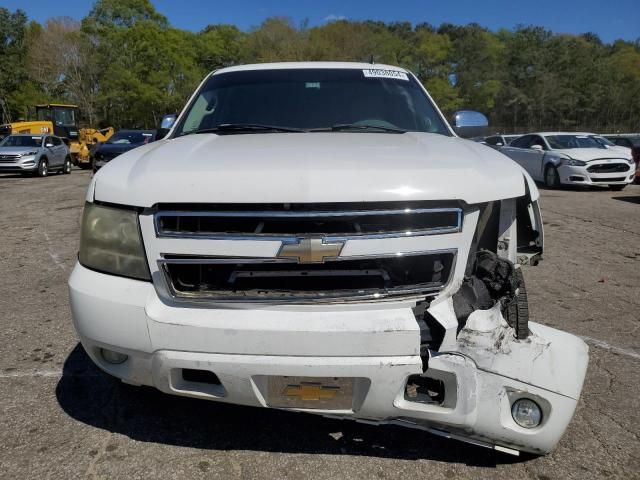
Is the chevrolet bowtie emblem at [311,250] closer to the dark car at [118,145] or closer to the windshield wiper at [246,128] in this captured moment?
the windshield wiper at [246,128]

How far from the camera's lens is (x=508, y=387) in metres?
1.99

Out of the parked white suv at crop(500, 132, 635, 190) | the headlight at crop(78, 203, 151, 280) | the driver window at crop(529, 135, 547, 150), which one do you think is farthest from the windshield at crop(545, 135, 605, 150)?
the headlight at crop(78, 203, 151, 280)

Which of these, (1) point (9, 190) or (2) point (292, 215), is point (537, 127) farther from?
(2) point (292, 215)

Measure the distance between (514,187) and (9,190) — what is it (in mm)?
15875

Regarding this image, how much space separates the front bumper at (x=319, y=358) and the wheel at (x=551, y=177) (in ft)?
43.3

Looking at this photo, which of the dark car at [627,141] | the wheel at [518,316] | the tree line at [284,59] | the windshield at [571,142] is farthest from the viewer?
the tree line at [284,59]

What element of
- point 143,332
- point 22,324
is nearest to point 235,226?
point 143,332

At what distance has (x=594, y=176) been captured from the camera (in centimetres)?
1328

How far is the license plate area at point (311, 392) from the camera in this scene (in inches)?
77.7

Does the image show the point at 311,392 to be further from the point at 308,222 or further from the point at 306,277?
the point at 308,222

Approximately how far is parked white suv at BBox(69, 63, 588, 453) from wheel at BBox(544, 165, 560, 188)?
13.0 metres

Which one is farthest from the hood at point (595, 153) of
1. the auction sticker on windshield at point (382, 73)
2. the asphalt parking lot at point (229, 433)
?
the auction sticker on windshield at point (382, 73)

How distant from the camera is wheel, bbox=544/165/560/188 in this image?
14047 millimetres

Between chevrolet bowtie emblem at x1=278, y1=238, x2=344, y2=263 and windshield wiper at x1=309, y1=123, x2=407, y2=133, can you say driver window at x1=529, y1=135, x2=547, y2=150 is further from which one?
chevrolet bowtie emblem at x1=278, y1=238, x2=344, y2=263
